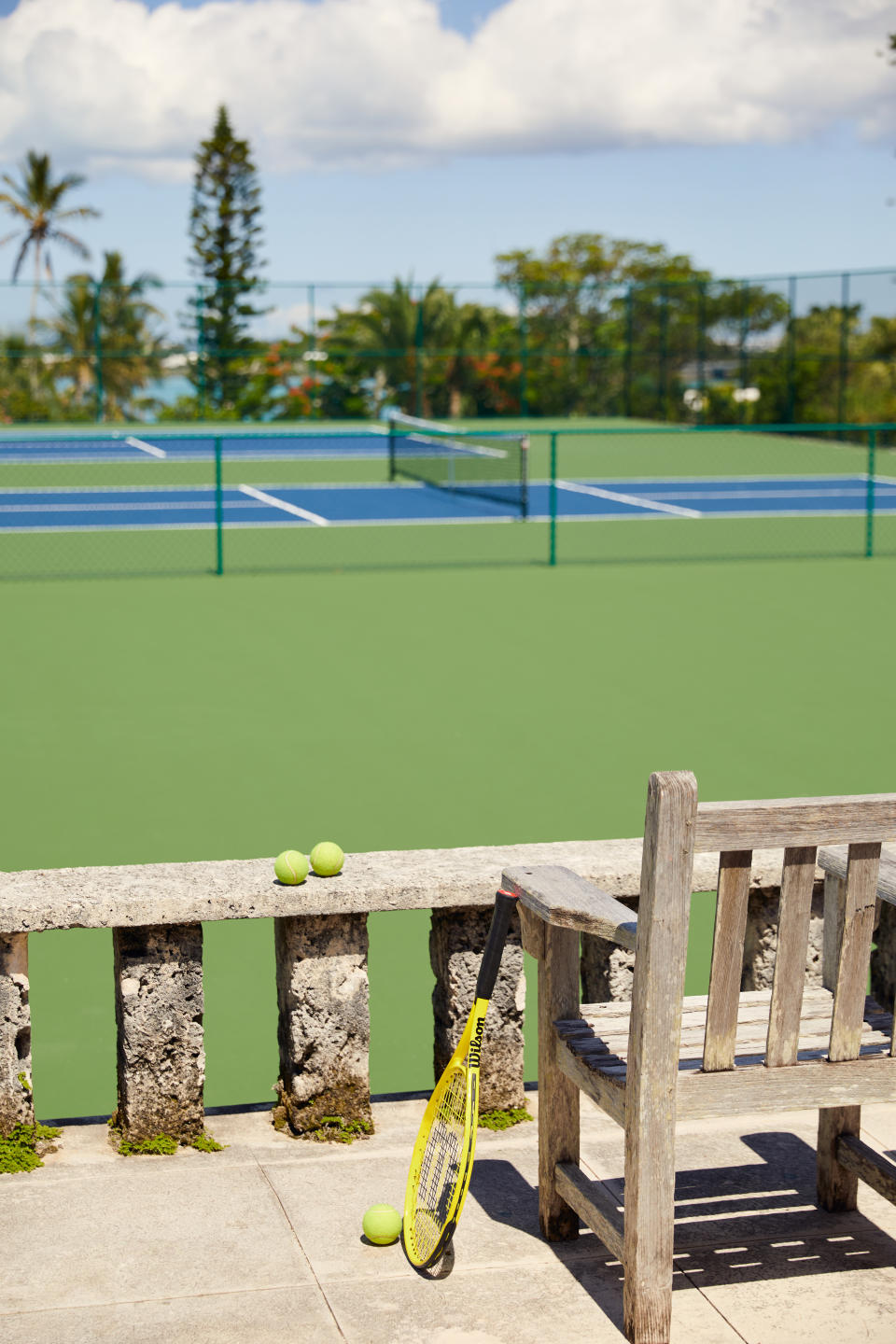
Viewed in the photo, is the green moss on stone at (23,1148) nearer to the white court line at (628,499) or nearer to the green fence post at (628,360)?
the white court line at (628,499)

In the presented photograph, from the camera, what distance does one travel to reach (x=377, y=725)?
9.26 metres

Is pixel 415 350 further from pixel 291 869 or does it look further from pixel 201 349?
pixel 291 869

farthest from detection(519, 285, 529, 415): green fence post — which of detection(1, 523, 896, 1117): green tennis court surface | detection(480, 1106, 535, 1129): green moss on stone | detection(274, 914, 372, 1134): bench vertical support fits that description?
detection(274, 914, 372, 1134): bench vertical support

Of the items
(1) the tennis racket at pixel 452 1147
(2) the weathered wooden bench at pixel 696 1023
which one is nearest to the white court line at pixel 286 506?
(1) the tennis racket at pixel 452 1147

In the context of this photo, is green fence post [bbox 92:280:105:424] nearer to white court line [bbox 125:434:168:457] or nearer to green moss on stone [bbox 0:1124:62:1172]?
white court line [bbox 125:434:168:457]

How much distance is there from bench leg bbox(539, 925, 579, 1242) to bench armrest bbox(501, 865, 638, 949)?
98 mm

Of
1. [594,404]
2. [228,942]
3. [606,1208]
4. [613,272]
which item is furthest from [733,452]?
[606,1208]

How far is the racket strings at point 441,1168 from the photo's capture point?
321 centimetres

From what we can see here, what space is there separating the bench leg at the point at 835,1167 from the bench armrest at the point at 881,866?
0.46 meters

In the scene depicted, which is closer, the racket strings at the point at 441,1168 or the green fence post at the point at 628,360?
the racket strings at the point at 441,1168

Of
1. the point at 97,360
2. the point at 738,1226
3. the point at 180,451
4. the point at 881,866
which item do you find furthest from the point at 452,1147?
the point at 97,360

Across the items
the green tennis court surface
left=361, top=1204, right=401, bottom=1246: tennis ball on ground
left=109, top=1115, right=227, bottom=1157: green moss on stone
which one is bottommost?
the green tennis court surface

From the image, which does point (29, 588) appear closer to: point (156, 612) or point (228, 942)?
point (156, 612)

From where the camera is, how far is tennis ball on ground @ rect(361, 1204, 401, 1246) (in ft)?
10.8
